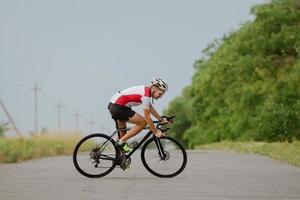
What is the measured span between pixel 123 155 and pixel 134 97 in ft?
3.67

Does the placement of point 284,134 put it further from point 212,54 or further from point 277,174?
point 212,54

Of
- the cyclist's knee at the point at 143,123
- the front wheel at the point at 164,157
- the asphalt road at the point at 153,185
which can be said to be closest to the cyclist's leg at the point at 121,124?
the cyclist's knee at the point at 143,123

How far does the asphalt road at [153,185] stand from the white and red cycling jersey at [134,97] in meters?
1.33

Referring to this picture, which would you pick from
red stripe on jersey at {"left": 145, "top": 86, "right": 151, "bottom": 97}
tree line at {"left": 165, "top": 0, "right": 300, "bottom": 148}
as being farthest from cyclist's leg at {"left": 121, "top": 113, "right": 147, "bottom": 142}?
tree line at {"left": 165, "top": 0, "right": 300, "bottom": 148}

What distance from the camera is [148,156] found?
14.7 m

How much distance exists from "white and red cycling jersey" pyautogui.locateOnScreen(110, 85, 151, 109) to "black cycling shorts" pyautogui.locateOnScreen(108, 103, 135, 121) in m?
0.06

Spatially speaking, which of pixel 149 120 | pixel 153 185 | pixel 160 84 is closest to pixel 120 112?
pixel 149 120

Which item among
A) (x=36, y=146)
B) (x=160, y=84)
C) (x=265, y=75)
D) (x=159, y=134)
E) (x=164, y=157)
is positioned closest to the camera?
(x=160, y=84)

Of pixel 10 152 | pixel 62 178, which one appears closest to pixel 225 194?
pixel 62 178

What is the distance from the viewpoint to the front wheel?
1448cm

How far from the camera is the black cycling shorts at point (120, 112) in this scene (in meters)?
14.2

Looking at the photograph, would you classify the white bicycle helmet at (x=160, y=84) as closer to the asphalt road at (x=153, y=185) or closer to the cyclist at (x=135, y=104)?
the cyclist at (x=135, y=104)

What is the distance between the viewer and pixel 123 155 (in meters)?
14.4

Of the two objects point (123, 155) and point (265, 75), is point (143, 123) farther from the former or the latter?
point (265, 75)
